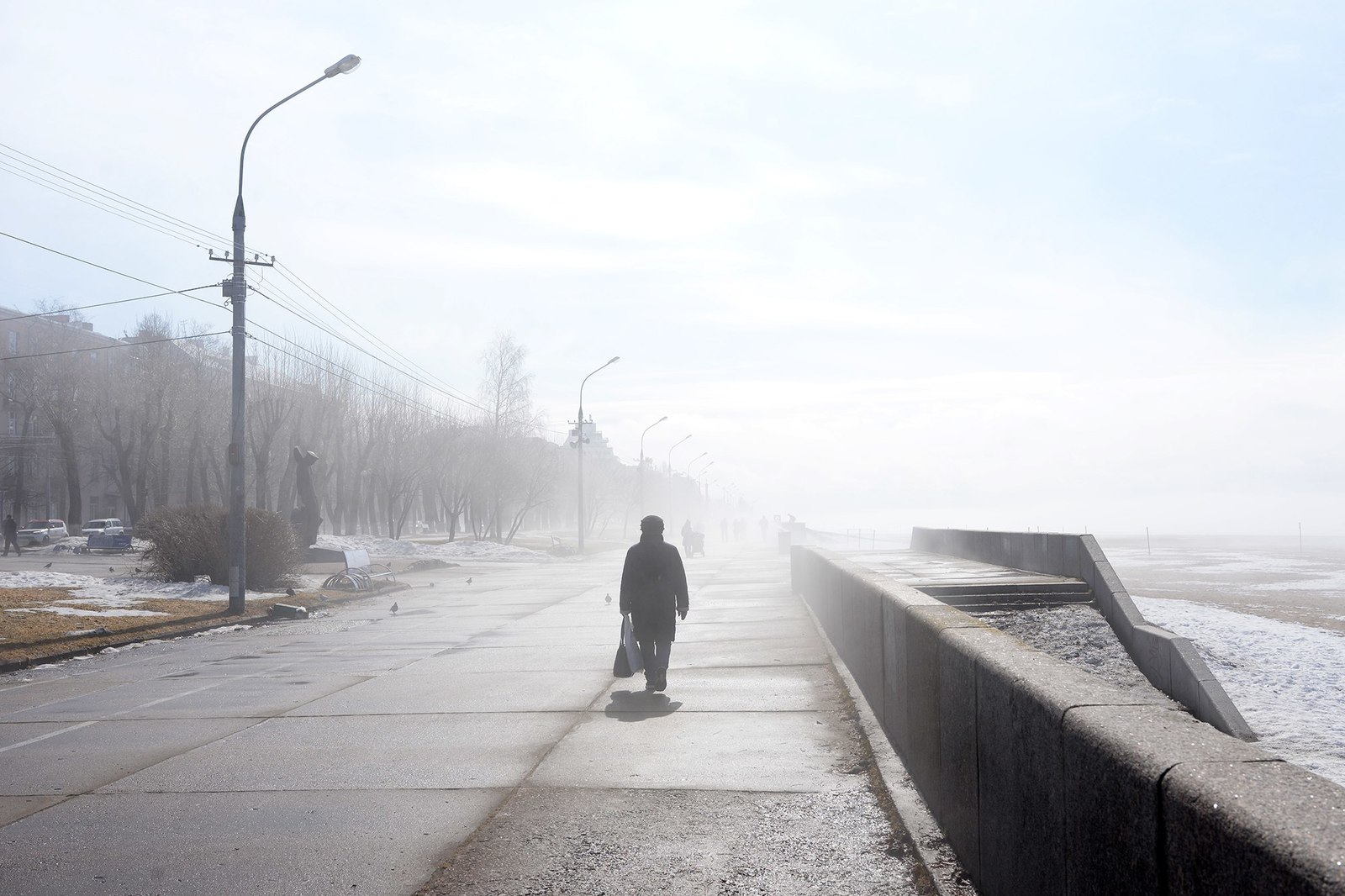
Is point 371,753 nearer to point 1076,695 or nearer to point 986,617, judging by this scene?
point 1076,695

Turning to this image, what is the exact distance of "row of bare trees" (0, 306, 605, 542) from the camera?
68.1m

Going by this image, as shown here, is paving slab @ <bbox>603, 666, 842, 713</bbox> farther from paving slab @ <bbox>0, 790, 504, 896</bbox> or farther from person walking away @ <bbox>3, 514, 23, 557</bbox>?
person walking away @ <bbox>3, 514, 23, 557</bbox>

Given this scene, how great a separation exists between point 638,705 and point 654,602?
3.62ft

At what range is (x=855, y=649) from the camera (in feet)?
35.9

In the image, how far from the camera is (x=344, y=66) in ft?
66.8

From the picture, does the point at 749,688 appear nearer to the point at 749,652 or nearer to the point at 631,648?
the point at 631,648

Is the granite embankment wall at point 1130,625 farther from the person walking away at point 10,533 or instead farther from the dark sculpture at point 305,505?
the person walking away at point 10,533

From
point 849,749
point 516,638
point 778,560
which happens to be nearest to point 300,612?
point 516,638

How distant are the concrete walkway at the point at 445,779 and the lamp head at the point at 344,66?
11402 millimetres

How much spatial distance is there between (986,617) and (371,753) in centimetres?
1203

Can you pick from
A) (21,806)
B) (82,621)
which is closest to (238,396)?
(82,621)

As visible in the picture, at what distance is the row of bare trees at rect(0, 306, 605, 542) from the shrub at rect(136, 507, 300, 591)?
37.2 meters

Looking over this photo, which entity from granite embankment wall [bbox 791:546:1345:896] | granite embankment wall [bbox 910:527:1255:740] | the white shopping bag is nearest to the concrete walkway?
the white shopping bag

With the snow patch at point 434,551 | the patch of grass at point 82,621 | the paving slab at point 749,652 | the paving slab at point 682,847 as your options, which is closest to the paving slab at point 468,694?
the paving slab at point 749,652
